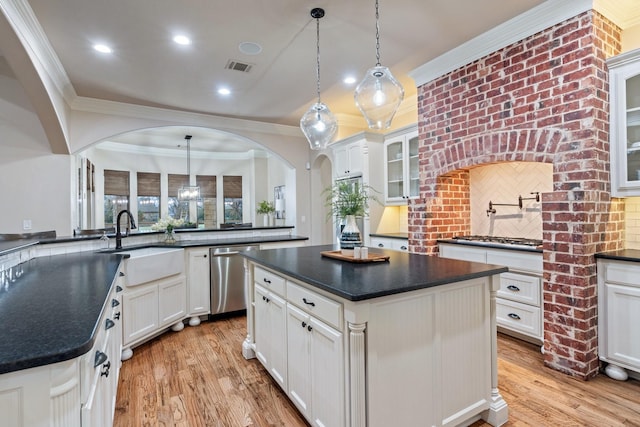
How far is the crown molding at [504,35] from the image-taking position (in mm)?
2455

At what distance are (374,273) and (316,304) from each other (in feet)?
1.20

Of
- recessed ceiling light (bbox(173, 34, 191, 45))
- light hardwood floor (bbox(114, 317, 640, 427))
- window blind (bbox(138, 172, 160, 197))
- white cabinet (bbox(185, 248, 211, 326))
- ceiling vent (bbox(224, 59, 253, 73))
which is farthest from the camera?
window blind (bbox(138, 172, 160, 197))

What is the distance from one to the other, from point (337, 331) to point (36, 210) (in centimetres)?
421

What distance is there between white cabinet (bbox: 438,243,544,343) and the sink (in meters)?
3.09

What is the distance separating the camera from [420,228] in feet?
11.9

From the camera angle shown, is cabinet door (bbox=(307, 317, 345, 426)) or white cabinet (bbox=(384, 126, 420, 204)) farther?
white cabinet (bbox=(384, 126, 420, 204))

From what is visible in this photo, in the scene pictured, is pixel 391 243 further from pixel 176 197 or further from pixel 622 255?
pixel 176 197

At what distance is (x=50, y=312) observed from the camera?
1.19m

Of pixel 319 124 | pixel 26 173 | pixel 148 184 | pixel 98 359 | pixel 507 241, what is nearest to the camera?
pixel 98 359

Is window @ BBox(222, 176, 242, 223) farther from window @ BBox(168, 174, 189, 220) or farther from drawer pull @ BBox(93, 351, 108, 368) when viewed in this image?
drawer pull @ BBox(93, 351, 108, 368)

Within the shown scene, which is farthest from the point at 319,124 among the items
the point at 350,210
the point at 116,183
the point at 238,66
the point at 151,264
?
the point at 116,183

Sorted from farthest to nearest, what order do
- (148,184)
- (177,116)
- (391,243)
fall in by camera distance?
(148,184) → (177,116) → (391,243)

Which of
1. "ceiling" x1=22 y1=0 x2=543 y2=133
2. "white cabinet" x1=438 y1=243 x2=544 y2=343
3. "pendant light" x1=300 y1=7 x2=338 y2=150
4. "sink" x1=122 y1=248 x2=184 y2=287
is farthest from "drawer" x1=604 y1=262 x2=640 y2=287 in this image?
"sink" x1=122 y1=248 x2=184 y2=287

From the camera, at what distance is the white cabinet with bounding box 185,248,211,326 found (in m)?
3.62
